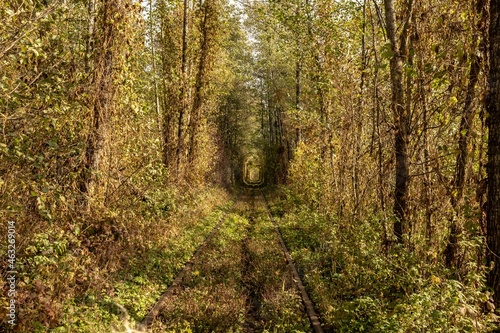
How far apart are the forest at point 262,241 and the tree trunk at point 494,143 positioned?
0.02 m

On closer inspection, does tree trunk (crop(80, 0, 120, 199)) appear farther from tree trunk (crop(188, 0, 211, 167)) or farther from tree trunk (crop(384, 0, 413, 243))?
tree trunk (crop(188, 0, 211, 167))

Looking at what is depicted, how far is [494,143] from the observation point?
388cm

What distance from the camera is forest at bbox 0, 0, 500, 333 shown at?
4.69 m

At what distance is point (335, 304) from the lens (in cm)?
645

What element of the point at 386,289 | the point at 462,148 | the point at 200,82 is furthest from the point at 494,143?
the point at 200,82

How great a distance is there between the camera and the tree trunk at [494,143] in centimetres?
379

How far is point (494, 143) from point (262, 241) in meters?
8.43

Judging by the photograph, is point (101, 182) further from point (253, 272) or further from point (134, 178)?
point (253, 272)

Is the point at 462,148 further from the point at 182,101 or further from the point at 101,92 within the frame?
the point at 182,101

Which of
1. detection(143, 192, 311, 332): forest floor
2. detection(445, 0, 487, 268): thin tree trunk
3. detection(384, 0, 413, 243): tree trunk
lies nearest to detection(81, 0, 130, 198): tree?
detection(143, 192, 311, 332): forest floor

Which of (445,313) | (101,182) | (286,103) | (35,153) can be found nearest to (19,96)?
(35,153)

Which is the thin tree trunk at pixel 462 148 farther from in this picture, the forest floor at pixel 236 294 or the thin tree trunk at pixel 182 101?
the thin tree trunk at pixel 182 101

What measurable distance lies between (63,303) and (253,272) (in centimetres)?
437

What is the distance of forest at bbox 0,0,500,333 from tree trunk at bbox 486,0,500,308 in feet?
0.06
